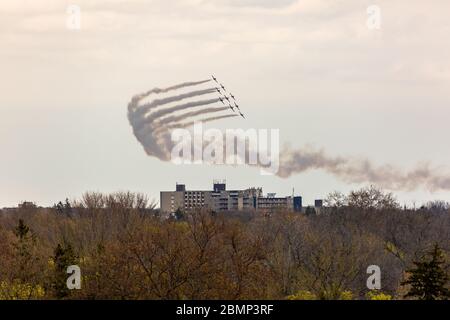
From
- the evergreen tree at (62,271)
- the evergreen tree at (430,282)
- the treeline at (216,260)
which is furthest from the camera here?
the evergreen tree at (62,271)

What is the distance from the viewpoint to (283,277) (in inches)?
3014

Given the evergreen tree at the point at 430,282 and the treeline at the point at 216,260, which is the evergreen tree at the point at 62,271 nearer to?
the treeline at the point at 216,260

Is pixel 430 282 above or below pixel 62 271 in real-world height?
below

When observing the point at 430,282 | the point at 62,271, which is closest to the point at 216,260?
the point at 62,271

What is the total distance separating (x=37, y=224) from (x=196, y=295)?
6406 cm

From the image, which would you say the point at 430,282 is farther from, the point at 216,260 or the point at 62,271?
the point at 62,271

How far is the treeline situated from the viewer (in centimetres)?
6450

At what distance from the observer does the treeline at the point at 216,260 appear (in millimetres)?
64500

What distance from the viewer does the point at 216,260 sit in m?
69.9

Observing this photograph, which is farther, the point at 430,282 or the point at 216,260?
the point at 216,260

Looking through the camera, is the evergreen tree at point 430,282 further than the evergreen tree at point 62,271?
No

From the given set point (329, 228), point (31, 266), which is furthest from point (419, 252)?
point (31, 266)

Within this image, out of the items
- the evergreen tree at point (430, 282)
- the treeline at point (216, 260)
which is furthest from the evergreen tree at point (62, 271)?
the evergreen tree at point (430, 282)

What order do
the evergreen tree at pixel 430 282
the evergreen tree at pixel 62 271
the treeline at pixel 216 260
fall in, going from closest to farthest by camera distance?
the evergreen tree at pixel 430 282 < the treeline at pixel 216 260 < the evergreen tree at pixel 62 271
